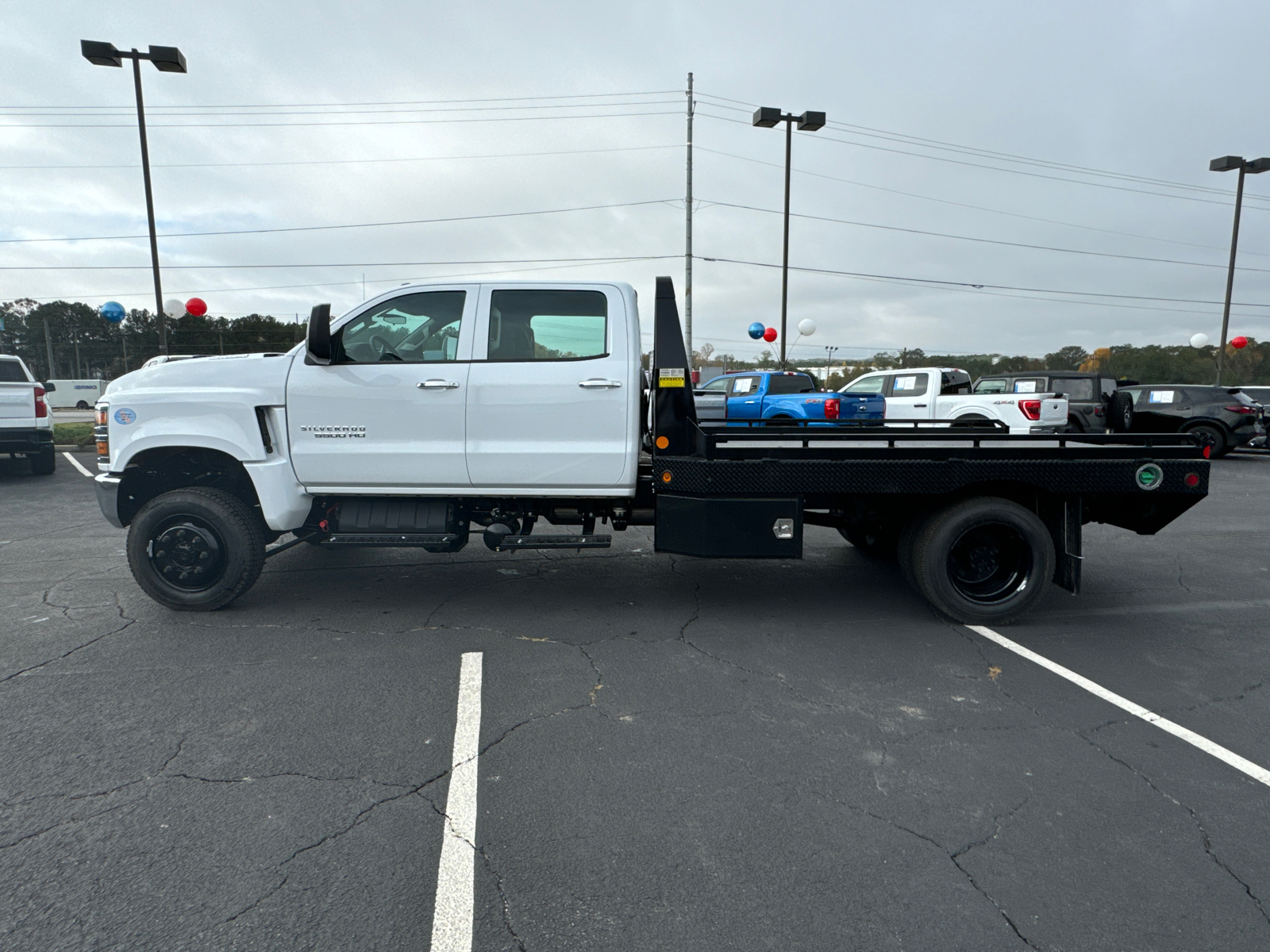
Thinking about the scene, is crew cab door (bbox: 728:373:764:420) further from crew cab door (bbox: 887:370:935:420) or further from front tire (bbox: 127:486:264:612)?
front tire (bbox: 127:486:264:612)

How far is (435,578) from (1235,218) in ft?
100

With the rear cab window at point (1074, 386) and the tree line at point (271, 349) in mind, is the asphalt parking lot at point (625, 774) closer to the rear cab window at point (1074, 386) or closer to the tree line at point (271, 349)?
the rear cab window at point (1074, 386)

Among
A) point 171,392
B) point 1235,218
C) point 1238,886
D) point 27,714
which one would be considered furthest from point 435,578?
point 1235,218

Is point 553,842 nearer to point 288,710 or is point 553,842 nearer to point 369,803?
point 369,803

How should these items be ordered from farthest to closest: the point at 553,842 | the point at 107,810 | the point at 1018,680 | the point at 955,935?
1. the point at 1018,680
2. the point at 107,810
3. the point at 553,842
4. the point at 955,935

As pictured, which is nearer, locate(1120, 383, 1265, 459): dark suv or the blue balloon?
locate(1120, 383, 1265, 459): dark suv

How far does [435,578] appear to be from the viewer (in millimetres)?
6090

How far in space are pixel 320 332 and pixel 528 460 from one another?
1.55m

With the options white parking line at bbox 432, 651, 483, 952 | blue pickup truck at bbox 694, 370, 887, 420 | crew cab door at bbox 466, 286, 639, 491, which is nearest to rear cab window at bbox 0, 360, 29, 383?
crew cab door at bbox 466, 286, 639, 491

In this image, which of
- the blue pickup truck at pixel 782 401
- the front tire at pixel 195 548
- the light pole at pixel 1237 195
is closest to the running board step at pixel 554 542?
the front tire at pixel 195 548

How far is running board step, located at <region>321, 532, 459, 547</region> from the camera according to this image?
502cm

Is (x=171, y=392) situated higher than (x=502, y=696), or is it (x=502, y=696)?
(x=171, y=392)

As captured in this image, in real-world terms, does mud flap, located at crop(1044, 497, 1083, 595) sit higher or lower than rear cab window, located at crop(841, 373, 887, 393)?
lower

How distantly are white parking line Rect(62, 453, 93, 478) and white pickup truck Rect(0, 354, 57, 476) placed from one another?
29.7 inches
